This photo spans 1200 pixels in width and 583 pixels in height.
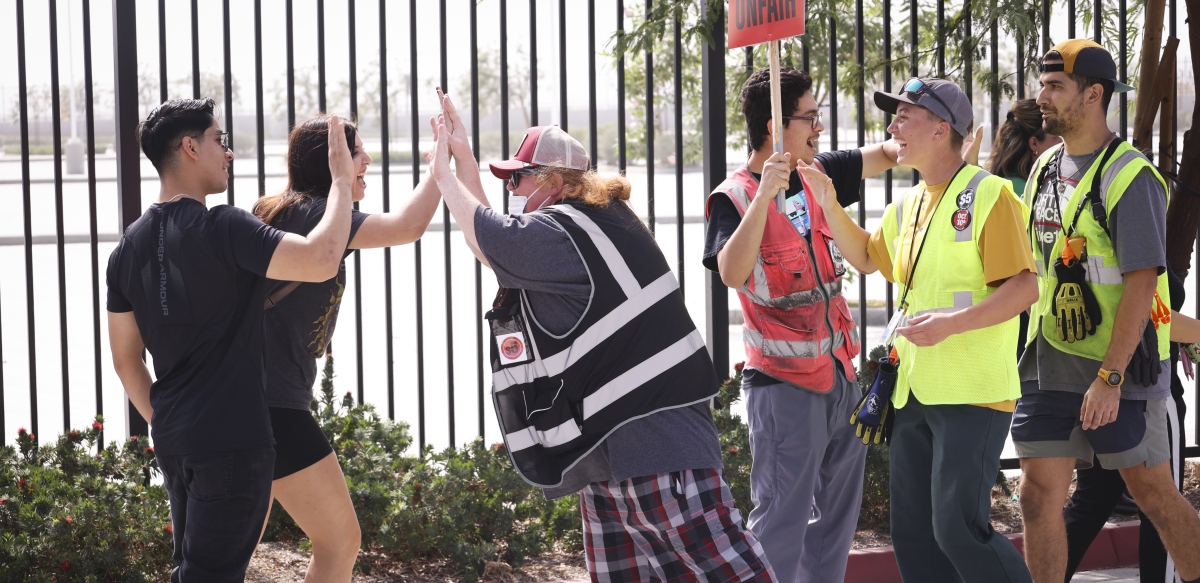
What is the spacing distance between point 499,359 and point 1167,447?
7.01 ft

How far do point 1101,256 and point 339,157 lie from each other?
2299mm

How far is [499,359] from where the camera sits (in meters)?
2.74

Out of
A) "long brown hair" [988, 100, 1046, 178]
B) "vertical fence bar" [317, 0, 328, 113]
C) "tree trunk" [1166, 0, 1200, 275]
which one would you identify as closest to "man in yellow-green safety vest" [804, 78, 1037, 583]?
"long brown hair" [988, 100, 1046, 178]

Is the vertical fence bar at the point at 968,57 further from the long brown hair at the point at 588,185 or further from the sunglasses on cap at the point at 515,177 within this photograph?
the sunglasses on cap at the point at 515,177

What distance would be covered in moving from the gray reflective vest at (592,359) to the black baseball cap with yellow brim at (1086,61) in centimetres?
155

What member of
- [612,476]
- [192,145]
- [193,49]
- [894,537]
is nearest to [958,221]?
[894,537]

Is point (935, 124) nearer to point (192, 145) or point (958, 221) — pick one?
point (958, 221)

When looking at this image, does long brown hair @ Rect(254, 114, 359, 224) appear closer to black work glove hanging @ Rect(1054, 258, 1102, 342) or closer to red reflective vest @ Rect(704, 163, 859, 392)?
red reflective vest @ Rect(704, 163, 859, 392)

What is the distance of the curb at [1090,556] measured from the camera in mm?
4262

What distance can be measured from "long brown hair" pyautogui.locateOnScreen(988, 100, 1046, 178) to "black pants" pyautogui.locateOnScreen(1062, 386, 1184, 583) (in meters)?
0.96

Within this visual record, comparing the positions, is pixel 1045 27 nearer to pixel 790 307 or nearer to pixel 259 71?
pixel 790 307

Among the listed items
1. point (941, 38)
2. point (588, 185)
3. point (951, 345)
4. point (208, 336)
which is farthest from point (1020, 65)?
point (208, 336)

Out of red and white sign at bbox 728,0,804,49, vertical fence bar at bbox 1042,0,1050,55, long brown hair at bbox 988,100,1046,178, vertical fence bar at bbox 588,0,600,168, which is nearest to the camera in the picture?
red and white sign at bbox 728,0,804,49

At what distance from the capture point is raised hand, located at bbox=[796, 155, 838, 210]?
130 inches
